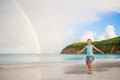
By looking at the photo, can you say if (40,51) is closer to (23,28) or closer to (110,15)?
(23,28)

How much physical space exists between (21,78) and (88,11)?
9.75 ft

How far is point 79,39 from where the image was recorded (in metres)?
6.56

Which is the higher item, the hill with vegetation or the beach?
the hill with vegetation

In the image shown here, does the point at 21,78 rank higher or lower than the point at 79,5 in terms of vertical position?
lower

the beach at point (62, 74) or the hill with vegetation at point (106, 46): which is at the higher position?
the hill with vegetation at point (106, 46)


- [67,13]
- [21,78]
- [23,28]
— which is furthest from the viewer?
[23,28]

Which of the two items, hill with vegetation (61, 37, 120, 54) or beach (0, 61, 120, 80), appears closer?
beach (0, 61, 120, 80)

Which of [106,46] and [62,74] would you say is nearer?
[62,74]

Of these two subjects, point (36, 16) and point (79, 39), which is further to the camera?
point (36, 16)

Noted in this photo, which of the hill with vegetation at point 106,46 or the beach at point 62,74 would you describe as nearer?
the beach at point 62,74

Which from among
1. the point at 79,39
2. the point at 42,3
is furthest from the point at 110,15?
the point at 42,3

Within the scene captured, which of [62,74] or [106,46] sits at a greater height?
[106,46]

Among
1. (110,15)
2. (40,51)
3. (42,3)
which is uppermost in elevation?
(42,3)

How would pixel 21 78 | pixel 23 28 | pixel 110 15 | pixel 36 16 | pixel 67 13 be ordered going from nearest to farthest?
pixel 21 78 → pixel 110 15 → pixel 67 13 → pixel 36 16 → pixel 23 28
